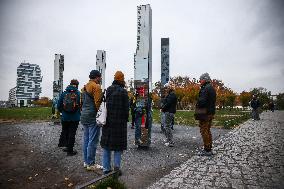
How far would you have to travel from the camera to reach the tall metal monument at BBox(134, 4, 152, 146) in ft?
30.4

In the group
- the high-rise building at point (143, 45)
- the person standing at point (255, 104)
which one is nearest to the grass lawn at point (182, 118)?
the person standing at point (255, 104)

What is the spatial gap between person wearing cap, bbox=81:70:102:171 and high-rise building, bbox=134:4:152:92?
2.86 meters

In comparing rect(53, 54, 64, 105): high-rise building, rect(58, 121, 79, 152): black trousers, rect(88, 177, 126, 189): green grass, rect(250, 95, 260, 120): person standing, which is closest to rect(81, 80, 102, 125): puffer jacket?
rect(58, 121, 79, 152): black trousers

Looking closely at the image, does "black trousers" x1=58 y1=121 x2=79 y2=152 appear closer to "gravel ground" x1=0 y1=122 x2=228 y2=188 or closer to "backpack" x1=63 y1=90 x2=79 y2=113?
"gravel ground" x1=0 y1=122 x2=228 y2=188

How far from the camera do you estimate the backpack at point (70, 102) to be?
783 cm

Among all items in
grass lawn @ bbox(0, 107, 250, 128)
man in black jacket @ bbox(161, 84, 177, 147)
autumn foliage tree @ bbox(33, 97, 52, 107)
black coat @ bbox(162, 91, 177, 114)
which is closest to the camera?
man in black jacket @ bbox(161, 84, 177, 147)

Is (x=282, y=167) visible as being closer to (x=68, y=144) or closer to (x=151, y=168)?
(x=151, y=168)

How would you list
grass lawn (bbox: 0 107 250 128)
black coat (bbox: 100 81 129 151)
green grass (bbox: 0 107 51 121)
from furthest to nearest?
green grass (bbox: 0 107 51 121) < grass lawn (bbox: 0 107 250 128) < black coat (bbox: 100 81 129 151)

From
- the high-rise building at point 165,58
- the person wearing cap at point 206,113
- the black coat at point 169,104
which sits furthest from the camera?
the high-rise building at point 165,58

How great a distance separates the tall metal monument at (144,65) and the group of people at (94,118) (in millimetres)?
2237

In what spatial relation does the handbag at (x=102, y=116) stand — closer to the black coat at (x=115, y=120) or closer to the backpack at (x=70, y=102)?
the black coat at (x=115, y=120)

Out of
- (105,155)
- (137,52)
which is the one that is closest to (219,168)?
(105,155)

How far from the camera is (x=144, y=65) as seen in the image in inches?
367

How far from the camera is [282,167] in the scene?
21.6 feet
